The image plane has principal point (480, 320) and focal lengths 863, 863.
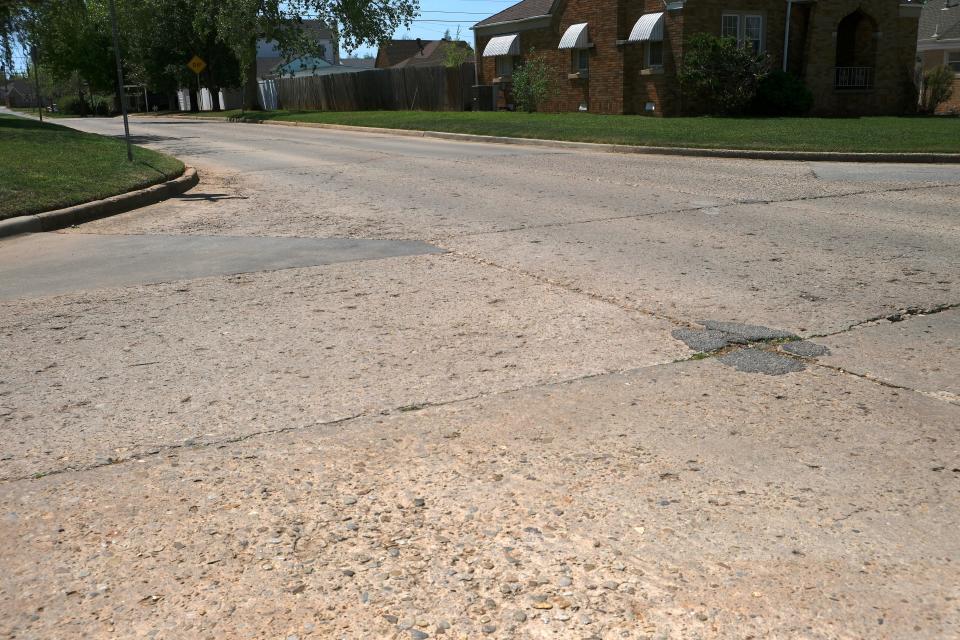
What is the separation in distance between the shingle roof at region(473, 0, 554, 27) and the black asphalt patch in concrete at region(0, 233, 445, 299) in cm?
2770

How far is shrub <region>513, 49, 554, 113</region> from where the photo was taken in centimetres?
3141

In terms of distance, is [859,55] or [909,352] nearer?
[909,352]

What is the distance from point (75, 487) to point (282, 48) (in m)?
44.1

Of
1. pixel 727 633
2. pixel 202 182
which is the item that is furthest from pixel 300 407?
pixel 202 182

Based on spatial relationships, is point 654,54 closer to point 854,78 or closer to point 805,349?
point 854,78

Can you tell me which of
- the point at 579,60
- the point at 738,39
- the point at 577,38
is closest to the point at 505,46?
the point at 579,60

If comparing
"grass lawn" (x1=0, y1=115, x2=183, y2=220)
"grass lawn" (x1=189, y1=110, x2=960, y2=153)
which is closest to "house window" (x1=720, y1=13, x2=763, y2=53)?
"grass lawn" (x1=189, y1=110, x2=960, y2=153)

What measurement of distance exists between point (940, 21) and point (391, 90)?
25977 mm

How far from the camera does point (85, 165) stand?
13.1m

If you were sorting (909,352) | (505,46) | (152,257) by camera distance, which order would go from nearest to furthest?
(909,352) → (152,257) → (505,46)

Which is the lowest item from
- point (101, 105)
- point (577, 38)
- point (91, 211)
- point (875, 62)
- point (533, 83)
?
point (91, 211)

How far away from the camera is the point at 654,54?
28.7 m

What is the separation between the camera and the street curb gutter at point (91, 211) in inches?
356

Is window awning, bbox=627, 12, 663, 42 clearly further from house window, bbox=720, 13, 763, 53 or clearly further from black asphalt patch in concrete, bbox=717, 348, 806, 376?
black asphalt patch in concrete, bbox=717, 348, 806, 376
